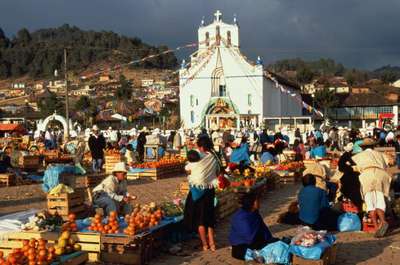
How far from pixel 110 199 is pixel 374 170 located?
4.20m

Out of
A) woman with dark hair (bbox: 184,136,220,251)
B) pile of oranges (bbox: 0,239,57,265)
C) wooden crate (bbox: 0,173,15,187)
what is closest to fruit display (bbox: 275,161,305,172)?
wooden crate (bbox: 0,173,15,187)

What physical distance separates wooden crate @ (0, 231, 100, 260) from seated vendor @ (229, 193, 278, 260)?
1.75 meters

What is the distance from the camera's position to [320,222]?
30.6 ft

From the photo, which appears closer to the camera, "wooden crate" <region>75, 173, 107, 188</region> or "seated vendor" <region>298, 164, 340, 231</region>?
"seated vendor" <region>298, 164, 340, 231</region>

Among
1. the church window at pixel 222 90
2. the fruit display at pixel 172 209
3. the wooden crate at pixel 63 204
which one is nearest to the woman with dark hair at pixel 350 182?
the fruit display at pixel 172 209

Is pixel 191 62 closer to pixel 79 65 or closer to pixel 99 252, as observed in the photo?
pixel 99 252

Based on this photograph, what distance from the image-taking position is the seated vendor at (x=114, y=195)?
29.8 ft

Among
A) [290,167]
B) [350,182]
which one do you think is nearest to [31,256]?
[350,182]

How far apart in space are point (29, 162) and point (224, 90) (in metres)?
34.7

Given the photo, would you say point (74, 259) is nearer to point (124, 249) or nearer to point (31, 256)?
point (31, 256)

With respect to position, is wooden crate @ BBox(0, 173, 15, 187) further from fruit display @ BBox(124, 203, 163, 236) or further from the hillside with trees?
the hillside with trees

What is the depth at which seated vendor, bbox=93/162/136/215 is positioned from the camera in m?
9.09

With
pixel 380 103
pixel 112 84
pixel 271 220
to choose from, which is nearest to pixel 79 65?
pixel 112 84

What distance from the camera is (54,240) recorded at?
24.2 feet
